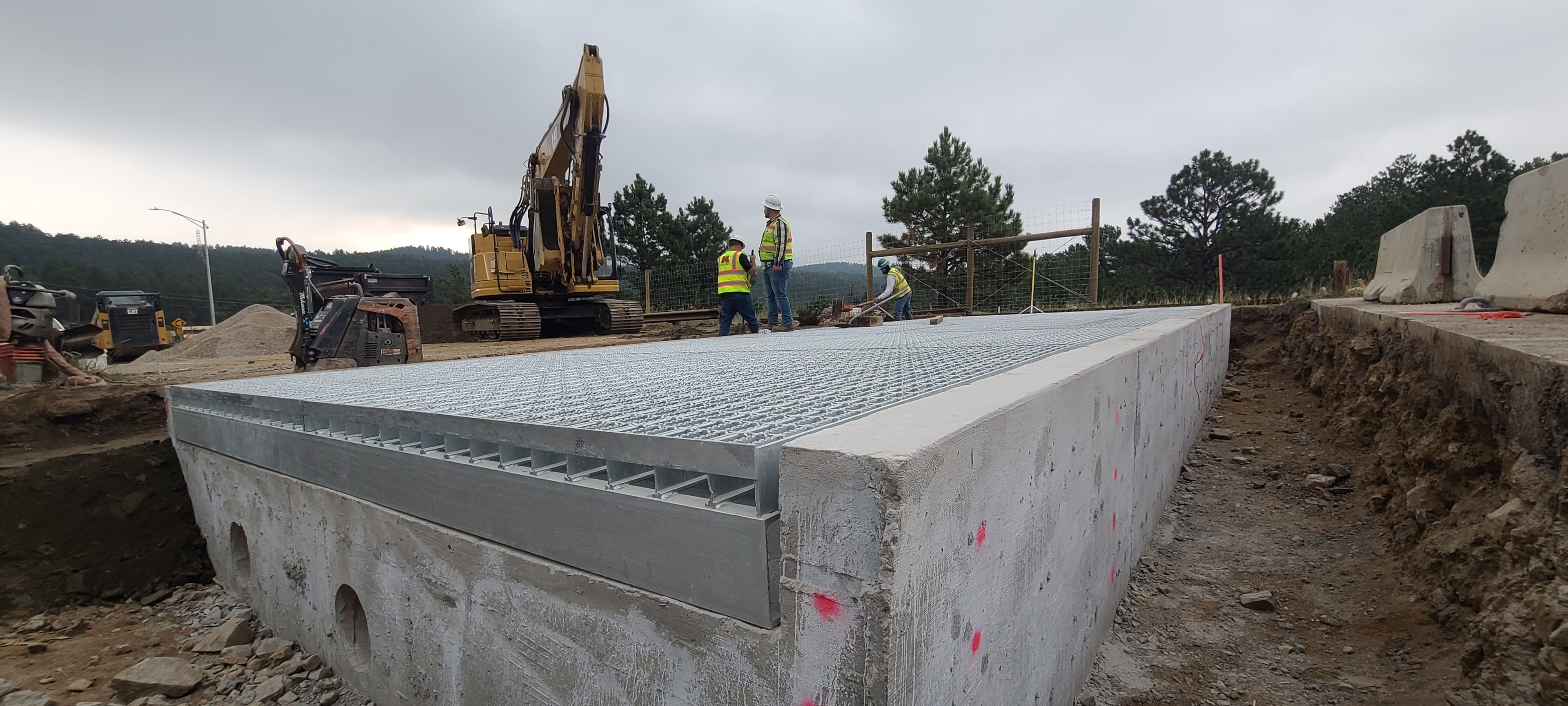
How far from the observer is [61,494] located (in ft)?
12.4

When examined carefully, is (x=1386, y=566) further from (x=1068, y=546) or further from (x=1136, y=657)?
(x=1068, y=546)

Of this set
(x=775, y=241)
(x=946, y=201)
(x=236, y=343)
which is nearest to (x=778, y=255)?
(x=775, y=241)

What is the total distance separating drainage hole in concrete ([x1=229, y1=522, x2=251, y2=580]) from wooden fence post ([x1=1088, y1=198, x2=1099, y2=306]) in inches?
466

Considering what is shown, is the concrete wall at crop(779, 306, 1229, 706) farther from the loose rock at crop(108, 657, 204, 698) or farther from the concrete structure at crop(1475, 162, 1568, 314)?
the concrete structure at crop(1475, 162, 1568, 314)

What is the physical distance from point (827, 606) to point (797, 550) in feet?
0.30

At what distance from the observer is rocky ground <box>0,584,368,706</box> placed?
237cm

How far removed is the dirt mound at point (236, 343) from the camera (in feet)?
40.9

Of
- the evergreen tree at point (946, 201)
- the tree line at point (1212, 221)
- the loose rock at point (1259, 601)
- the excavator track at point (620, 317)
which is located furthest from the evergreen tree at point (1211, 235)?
the loose rock at point (1259, 601)

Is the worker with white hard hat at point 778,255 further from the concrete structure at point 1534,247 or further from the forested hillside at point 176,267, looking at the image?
the forested hillside at point 176,267

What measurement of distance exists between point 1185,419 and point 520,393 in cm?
384

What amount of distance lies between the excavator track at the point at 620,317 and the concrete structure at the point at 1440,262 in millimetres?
10880

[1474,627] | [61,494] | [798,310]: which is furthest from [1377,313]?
[798,310]

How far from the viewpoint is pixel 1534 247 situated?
4500 millimetres

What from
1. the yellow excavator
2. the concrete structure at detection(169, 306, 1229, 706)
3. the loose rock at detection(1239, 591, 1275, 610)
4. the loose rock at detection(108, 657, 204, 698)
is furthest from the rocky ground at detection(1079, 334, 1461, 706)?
the yellow excavator
